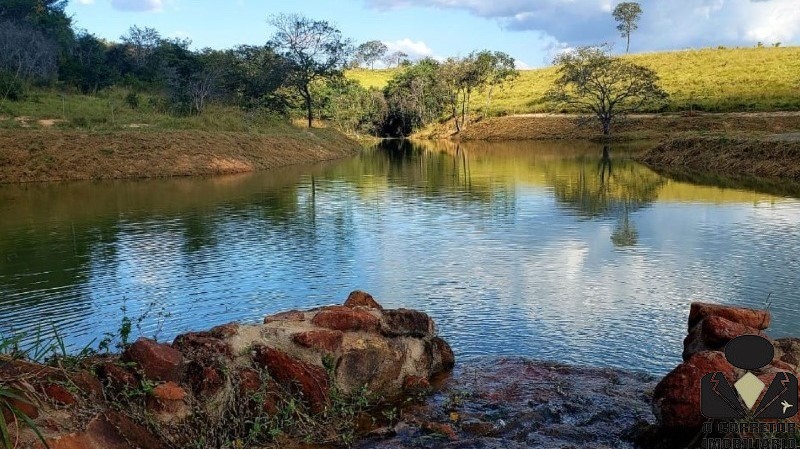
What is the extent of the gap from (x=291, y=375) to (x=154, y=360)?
136 cm

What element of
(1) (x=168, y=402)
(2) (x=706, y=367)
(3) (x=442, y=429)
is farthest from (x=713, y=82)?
(1) (x=168, y=402)

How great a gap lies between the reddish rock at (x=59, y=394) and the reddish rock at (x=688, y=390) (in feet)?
16.6

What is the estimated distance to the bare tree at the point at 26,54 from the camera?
1886 inches

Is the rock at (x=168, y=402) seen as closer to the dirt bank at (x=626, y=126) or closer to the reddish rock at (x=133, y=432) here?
the reddish rock at (x=133, y=432)

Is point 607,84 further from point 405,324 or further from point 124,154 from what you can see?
point 405,324

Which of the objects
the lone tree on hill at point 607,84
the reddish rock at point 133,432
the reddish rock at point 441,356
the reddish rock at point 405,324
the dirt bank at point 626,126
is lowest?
the reddish rock at point 441,356

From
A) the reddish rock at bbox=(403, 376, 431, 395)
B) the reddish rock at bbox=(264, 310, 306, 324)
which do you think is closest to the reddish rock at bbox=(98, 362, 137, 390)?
the reddish rock at bbox=(264, 310, 306, 324)

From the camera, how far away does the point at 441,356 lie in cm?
884

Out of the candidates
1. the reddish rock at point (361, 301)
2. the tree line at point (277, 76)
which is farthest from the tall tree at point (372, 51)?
A: the reddish rock at point (361, 301)

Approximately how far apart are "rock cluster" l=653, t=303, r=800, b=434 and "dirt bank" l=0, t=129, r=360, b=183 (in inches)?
1189

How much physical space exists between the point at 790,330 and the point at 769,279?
3.07 metres

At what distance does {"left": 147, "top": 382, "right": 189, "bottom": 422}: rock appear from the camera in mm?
6316

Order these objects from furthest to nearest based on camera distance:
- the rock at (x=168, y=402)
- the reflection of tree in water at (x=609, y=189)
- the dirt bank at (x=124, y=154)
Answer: the dirt bank at (x=124, y=154)
the reflection of tree in water at (x=609, y=189)
the rock at (x=168, y=402)

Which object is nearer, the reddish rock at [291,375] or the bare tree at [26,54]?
the reddish rock at [291,375]
